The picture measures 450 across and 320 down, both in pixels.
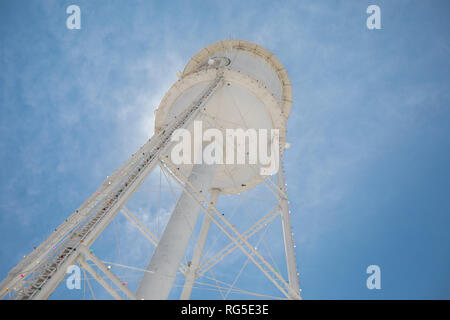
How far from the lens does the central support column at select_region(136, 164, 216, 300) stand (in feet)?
29.1

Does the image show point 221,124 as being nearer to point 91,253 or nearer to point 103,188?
point 103,188

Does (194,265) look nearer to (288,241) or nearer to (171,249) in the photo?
(171,249)

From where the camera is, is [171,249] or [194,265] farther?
[194,265]

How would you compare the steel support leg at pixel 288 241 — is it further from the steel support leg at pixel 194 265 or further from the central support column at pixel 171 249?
the central support column at pixel 171 249

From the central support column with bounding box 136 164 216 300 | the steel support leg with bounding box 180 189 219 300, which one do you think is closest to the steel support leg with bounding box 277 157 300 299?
the steel support leg with bounding box 180 189 219 300

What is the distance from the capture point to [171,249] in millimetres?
9836

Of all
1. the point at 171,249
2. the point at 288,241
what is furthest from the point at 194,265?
the point at 288,241

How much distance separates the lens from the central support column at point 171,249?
29.1ft

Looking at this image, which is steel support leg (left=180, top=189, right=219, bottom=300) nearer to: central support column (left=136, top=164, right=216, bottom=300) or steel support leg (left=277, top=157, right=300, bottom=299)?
central support column (left=136, top=164, right=216, bottom=300)

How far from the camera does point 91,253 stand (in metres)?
6.18

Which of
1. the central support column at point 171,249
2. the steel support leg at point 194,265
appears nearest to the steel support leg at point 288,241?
the steel support leg at point 194,265

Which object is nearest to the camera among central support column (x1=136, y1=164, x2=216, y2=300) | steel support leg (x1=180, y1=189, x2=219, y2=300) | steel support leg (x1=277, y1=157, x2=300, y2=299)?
central support column (x1=136, y1=164, x2=216, y2=300)
